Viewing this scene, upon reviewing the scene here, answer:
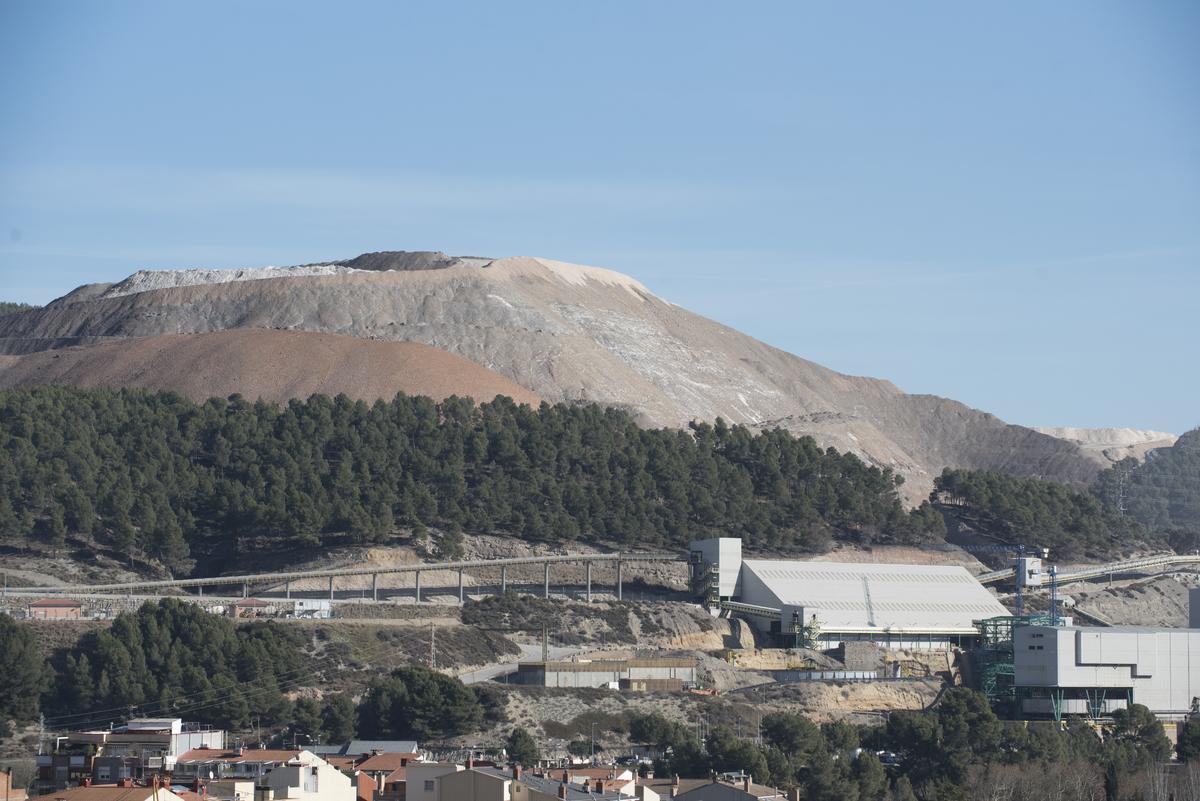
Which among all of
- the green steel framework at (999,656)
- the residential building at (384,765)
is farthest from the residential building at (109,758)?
the green steel framework at (999,656)

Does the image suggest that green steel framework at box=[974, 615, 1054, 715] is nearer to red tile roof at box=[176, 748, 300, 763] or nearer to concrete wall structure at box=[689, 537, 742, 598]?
concrete wall structure at box=[689, 537, 742, 598]

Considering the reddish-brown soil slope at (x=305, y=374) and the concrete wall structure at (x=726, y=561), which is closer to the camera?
the concrete wall structure at (x=726, y=561)

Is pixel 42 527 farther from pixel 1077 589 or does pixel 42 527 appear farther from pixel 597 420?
pixel 1077 589

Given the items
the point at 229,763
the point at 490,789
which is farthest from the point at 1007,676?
the point at 490,789

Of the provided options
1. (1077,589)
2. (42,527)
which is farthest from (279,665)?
(1077,589)

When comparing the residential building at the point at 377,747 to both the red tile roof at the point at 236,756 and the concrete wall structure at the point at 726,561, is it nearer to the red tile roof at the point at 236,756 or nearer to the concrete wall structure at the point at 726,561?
the red tile roof at the point at 236,756

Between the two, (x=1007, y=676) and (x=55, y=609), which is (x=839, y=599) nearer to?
(x=1007, y=676)
